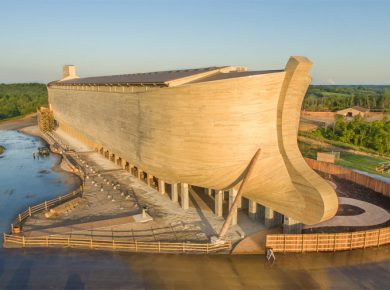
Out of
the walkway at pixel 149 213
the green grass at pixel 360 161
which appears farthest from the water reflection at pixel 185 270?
the green grass at pixel 360 161

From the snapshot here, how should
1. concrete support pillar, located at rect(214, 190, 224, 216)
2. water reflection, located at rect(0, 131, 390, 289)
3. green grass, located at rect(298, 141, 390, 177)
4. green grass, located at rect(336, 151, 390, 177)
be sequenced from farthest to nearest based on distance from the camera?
1. green grass, located at rect(298, 141, 390, 177)
2. green grass, located at rect(336, 151, 390, 177)
3. concrete support pillar, located at rect(214, 190, 224, 216)
4. water reflection, located at rect(0, 131, 390, 289)

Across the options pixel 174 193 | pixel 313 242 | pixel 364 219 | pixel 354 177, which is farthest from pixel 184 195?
pixel 354 177

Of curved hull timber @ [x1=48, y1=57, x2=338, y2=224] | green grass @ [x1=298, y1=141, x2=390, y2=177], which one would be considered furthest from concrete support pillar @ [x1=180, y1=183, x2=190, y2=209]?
green grass @ [x1=298, y1=141, x2=390, y2=177]

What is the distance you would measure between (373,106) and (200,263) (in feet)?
428

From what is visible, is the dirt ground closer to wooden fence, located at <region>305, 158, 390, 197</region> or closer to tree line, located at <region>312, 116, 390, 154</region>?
wooden fence, located at <region>305, 158, 390, 197</region>

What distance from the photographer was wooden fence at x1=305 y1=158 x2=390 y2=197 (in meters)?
32.3

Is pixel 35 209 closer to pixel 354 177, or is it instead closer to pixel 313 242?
pixel 313 242

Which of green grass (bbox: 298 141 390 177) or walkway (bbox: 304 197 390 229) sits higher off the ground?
walkway (bbox: 304 197 390 229)

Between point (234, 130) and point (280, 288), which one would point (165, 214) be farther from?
point (280, 288)

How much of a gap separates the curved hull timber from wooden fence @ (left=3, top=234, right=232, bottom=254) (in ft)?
17.3

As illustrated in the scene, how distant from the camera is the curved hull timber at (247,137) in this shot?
2236 cm

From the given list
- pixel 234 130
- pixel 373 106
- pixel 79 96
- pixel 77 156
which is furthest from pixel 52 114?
pixel 373 106

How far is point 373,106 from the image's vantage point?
128625 millimetres

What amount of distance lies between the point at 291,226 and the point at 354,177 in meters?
16.7
